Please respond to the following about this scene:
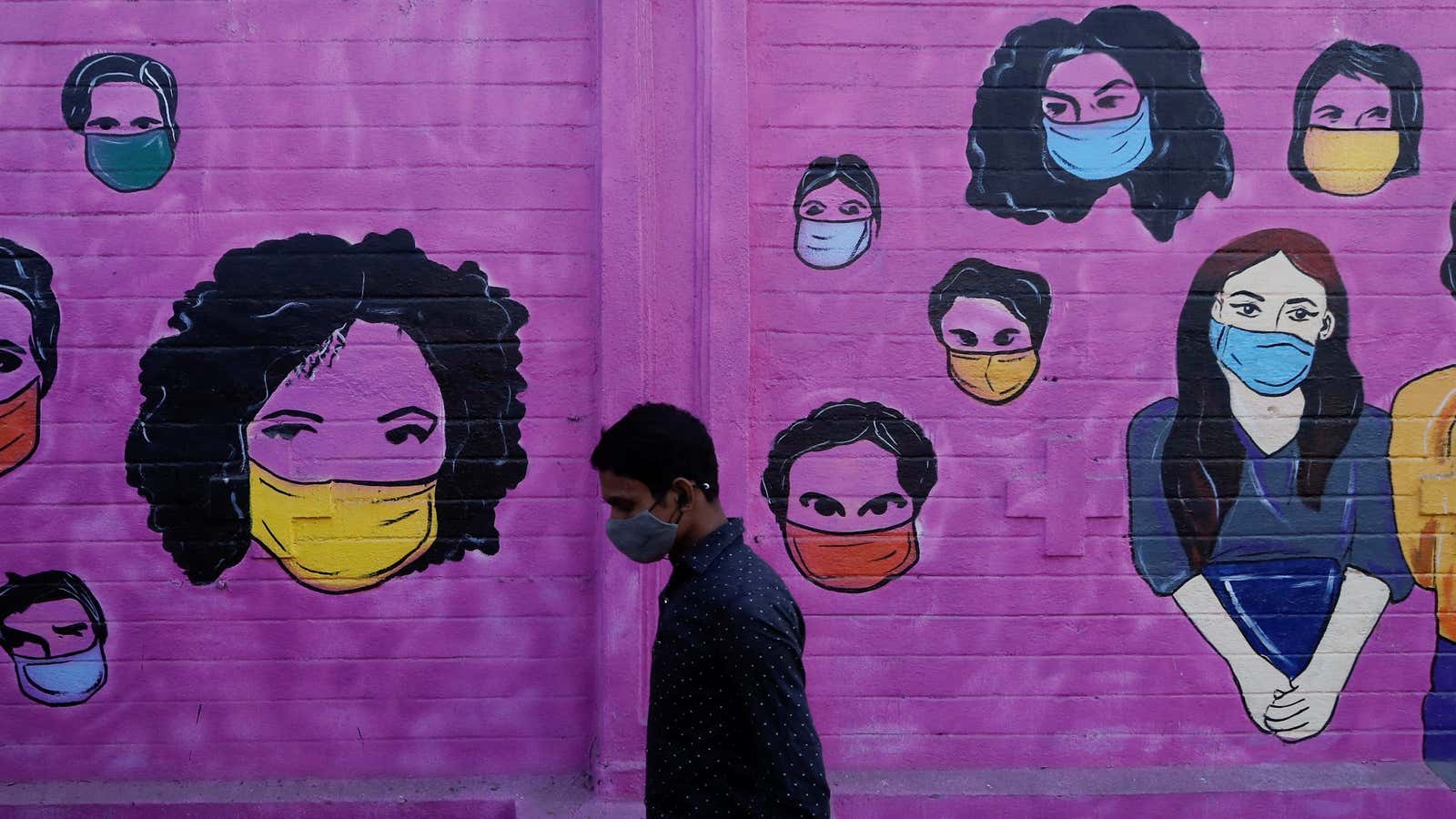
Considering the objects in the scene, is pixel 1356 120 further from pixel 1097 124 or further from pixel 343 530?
pixel 343 530

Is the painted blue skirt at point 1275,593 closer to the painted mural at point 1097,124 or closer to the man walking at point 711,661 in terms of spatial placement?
the painted mural at point 1097,124

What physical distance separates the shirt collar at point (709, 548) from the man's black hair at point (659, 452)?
8 centimetres

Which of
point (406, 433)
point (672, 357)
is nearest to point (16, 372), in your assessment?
point (406, 433)

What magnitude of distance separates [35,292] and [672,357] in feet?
7.45

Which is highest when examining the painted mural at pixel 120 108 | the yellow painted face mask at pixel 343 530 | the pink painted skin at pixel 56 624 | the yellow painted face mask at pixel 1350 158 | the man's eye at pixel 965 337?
the painted mural at pixel 120 108

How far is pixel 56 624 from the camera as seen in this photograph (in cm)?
444

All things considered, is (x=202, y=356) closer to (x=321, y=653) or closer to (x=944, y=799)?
(x=321, y=653)

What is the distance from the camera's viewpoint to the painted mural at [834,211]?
4.41 meters

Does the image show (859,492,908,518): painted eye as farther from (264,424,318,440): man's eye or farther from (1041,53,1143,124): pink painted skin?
(264,424,318,440): man's eye

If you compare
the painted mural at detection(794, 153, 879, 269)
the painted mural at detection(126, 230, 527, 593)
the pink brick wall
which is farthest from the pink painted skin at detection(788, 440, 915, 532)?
the painted mural at detection(126, 230, 527, 593)

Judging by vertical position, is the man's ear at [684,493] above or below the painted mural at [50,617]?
above

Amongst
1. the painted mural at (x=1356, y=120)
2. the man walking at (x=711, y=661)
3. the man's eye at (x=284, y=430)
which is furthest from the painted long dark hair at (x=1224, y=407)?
the man's eye at (x=284, y=430)

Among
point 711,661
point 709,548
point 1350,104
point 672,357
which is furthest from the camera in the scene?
point 1350,104

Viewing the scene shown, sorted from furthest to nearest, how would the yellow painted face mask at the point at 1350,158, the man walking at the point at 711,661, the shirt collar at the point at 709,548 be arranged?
the yellow painted face mask at the point at 1350,158 < the shirt collar at the point at 709,548 < the man walking at the point at 711,661
